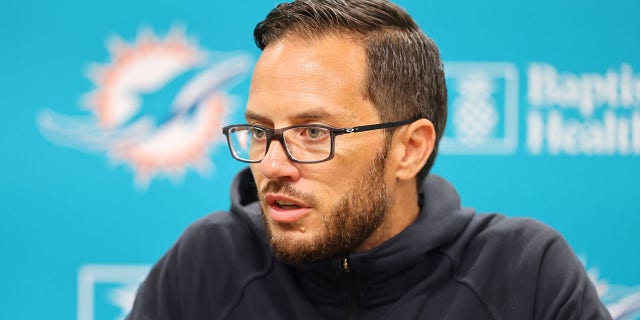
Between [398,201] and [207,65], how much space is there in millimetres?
1015

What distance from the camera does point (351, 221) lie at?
1.50 meters

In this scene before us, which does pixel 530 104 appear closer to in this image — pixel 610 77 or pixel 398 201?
pixel 610 77

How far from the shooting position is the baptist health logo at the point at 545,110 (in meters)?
2.40

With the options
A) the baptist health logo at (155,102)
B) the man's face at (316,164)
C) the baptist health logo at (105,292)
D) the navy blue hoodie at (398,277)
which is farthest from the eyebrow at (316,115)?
the baptist health logo at (105,292)

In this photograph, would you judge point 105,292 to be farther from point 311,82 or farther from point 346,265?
point 311,82

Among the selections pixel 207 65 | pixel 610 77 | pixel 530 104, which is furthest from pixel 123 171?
pixel 610 77

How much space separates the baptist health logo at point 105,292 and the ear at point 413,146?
118 cm

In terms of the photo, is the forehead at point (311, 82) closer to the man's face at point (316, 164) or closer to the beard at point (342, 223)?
the man's face at point (316, 164)

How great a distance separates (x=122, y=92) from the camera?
7.89 ft

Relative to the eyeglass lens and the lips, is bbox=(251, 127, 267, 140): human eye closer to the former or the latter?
the eyeglass lens

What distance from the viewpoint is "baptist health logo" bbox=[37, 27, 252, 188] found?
94.7 inches

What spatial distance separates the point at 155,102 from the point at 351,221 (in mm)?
1129

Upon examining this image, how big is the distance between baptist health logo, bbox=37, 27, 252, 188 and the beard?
3.22ft

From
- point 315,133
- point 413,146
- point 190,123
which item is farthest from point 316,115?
point 190,123
